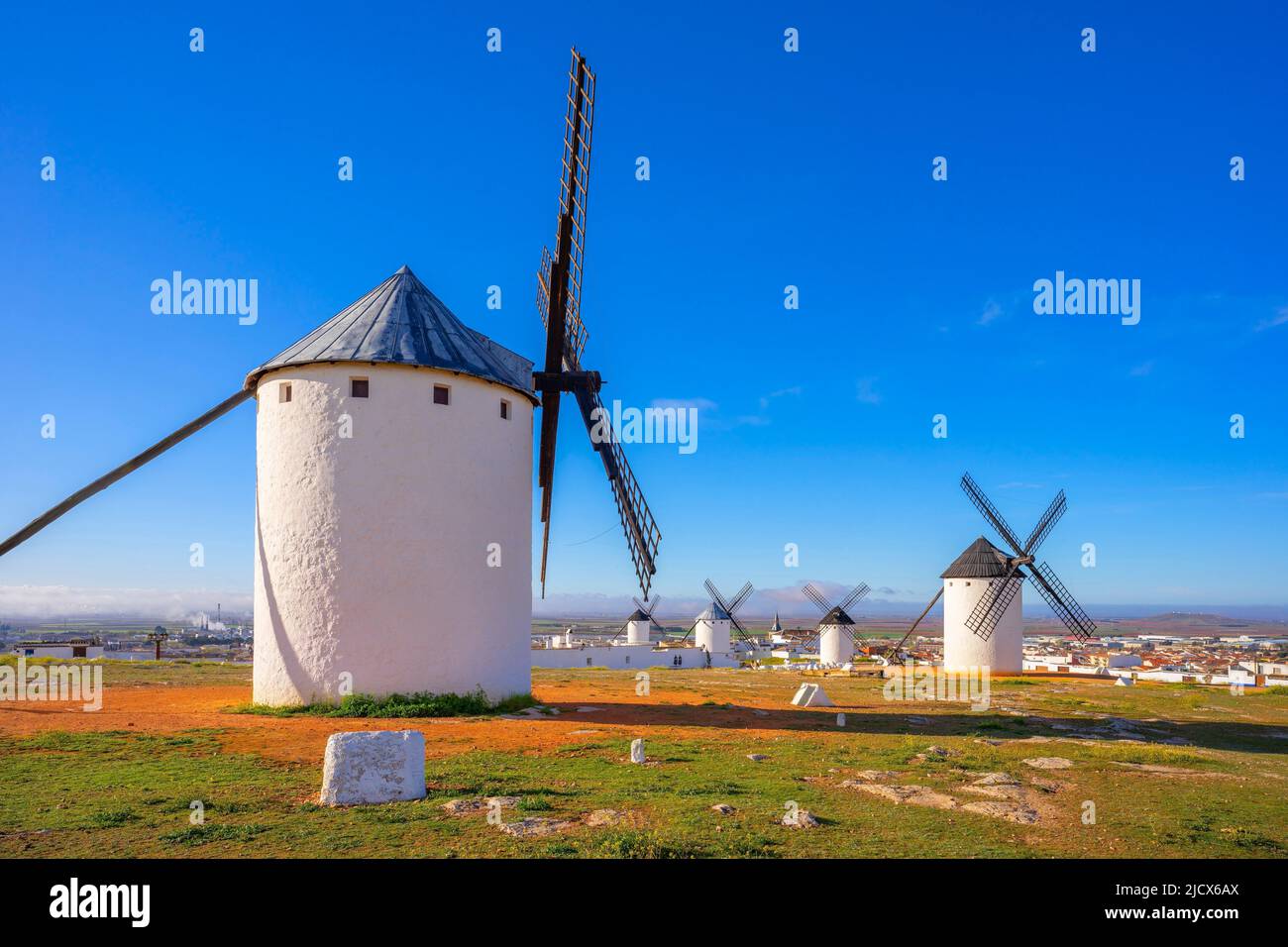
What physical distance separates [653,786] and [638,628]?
5196 centimetres

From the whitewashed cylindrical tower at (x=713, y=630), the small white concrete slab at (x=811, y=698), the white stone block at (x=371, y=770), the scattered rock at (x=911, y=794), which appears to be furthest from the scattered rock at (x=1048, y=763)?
the whitewashed cylindrical tower at (x=713, y=630)

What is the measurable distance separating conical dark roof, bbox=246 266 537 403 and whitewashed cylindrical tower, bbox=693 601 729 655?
41017 mm

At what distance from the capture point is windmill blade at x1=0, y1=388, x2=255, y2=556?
14.6 m

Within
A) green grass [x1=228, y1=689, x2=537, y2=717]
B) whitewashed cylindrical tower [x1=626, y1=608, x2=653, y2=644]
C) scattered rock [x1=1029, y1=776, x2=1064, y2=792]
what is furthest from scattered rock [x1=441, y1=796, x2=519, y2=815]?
whitewashed cylindrical tower [x1=626, y1=608, x2=653, y2=644]

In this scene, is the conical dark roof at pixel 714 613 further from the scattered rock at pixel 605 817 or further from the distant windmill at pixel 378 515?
the scattered rock at pixel 605 817

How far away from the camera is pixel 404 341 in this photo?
1558 cm

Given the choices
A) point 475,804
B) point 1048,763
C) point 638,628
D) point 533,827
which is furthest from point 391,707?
point 638,628

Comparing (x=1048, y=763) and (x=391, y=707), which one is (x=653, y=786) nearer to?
(x=1048, y=763)

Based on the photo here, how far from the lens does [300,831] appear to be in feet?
21.7

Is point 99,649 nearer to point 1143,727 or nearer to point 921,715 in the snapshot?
point 921,715

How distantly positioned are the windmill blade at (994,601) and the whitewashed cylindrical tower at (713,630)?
74.2ft

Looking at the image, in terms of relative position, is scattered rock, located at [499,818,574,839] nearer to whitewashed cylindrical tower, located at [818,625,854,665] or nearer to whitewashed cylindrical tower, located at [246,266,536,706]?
whitewashed cylindrical tower, located at [246,266,536,706]

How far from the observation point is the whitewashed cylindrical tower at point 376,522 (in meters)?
14.6

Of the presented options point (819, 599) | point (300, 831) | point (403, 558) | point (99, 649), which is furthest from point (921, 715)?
point (819, 599)
